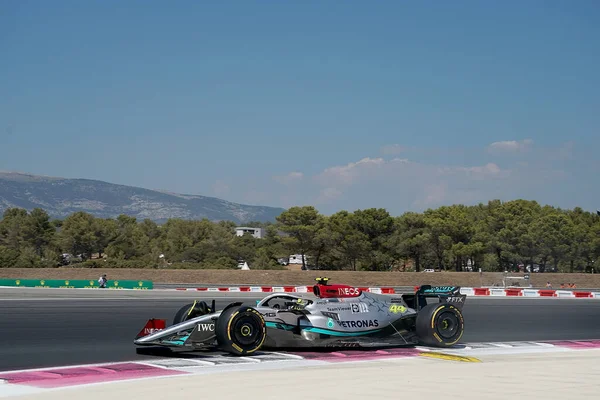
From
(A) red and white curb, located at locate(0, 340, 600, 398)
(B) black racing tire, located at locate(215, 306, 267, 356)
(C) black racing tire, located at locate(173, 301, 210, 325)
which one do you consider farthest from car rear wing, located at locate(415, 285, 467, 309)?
(C) black racing tire, located at locate(173, 301, 210, 325)

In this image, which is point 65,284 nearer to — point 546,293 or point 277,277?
point 277,277

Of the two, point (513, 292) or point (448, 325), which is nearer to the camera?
point (448, 325)

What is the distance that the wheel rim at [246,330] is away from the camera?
12633 millimetres

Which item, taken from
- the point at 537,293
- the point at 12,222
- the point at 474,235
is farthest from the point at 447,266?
the point at 12,222

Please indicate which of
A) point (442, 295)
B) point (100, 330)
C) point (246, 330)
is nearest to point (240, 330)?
point (246, 330)

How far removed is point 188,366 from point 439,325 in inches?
211

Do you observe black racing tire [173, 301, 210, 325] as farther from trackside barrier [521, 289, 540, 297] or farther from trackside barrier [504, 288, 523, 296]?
trackside barrier [521, 289, 540, 297]

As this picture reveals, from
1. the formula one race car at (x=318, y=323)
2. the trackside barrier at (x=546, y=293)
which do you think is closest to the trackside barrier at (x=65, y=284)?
the trackside barrier at (x=546, y=293)

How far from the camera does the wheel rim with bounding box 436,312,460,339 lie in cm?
1457

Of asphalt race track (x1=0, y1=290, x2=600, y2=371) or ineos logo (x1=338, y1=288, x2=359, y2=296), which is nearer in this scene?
asphalt race track (x1=0, y1=290, x2=600, y2=371)

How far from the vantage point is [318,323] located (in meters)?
13.7

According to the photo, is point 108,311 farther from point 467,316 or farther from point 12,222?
point 12,222

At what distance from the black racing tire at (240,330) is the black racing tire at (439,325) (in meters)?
3.45

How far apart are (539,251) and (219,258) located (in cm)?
3597
